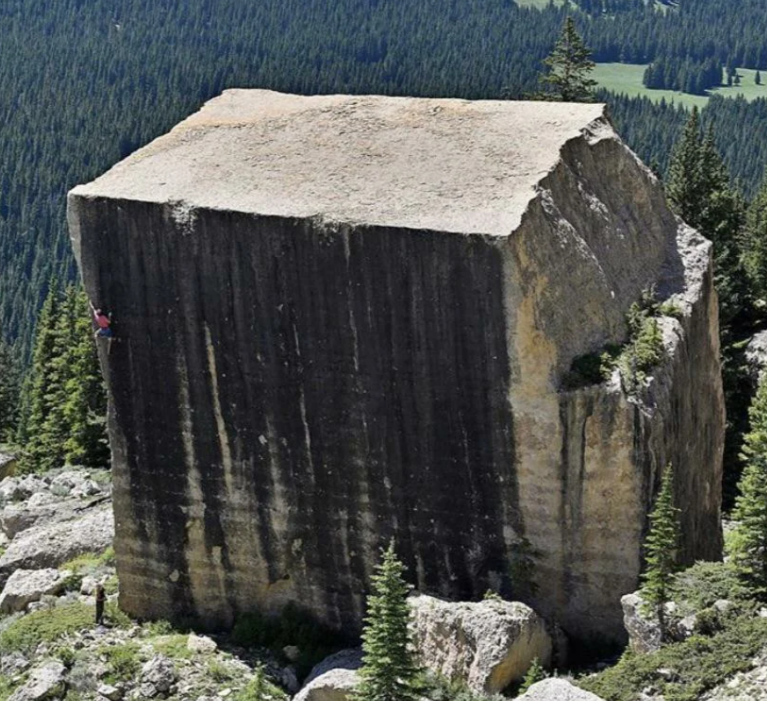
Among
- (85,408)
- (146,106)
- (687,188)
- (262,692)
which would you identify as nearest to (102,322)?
(262,692)

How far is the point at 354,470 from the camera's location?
72.0 feet

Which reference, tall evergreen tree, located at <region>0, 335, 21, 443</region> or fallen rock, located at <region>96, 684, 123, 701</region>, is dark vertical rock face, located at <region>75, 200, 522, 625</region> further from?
tall evergreen tree, located at <region>0, 335, 21, 443</region>

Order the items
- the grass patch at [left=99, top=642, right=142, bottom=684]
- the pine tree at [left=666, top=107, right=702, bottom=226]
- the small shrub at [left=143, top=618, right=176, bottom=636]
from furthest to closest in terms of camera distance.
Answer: the pine tree at [left=666, top=107, right=702, bottom=226] < the small shrub at [left=143, top=618, right=176, bottom=636] < the grass patch at [left=99, top=642, right=142, bottom=684]

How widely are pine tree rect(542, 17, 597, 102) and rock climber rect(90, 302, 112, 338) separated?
1691cm

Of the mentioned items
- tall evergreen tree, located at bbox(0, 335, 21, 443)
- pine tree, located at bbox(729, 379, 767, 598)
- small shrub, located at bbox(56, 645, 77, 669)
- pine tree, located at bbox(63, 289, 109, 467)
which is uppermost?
pine tree, located at bbox(729, 379, 767, 598)

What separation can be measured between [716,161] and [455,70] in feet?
449

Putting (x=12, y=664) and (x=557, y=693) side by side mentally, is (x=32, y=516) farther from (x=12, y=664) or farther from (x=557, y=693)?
(x=557, y=693)

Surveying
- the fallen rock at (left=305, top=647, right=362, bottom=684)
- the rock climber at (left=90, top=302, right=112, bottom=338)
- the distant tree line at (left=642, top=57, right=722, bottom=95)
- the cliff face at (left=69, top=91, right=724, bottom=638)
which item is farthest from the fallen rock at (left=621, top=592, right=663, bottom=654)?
the distant tree line at (left=642, top=57, right=722, bottom=95)

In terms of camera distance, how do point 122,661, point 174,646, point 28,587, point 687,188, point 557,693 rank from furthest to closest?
point 687,188, point 28,587, point 174,646, point 122,661, point 557,693

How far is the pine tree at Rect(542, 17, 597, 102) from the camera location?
119 ft

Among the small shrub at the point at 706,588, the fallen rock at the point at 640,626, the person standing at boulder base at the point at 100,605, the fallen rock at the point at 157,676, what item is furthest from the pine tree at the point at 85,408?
the small shrub at the point at 706,588

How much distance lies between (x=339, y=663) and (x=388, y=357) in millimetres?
4732

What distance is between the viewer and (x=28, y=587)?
990 inches

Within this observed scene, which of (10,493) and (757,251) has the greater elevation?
(757,251)
